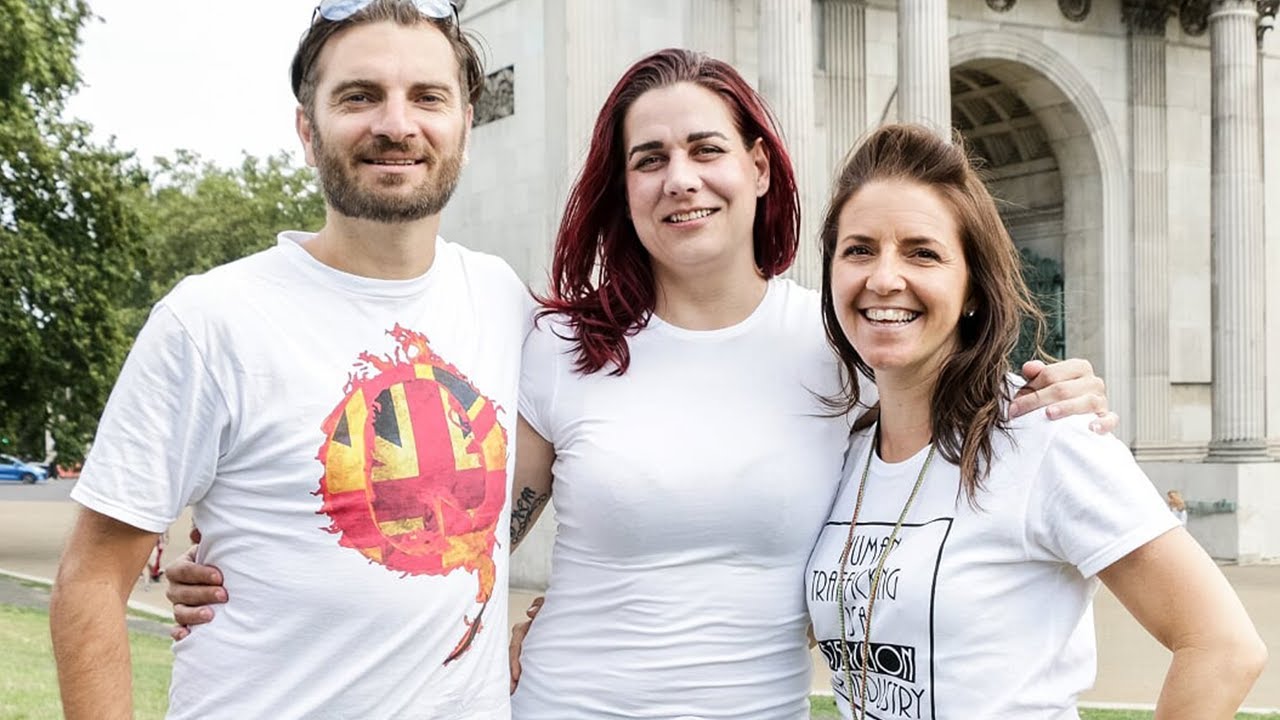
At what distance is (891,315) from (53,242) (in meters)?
26.8

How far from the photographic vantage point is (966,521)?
2984 millimetres

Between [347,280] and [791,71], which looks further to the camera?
[791,71]

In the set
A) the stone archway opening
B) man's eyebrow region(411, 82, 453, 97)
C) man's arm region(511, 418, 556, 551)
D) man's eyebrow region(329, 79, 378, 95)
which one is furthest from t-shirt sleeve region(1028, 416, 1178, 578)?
the stone archway opening

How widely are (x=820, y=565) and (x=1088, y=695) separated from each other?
9068mm

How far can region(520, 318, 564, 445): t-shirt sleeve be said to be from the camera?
11.9 ft

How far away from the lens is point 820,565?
133 inches

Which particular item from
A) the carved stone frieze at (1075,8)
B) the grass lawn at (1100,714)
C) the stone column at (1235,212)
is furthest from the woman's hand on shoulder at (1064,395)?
the carved stone frieze at (1075,8)

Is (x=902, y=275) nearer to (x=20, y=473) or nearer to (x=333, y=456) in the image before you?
(x=333, y=456)

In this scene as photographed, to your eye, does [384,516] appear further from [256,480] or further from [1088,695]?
[1088,695]

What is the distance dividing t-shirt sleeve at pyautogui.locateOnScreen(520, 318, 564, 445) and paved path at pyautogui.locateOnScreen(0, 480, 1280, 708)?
44.2 inches

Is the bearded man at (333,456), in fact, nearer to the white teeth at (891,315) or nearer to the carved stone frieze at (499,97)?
the white teeth at (891,315)

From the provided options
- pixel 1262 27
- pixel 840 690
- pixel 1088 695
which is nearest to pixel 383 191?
pixel 840 690

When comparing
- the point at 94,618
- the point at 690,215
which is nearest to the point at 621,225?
the point at 690,215

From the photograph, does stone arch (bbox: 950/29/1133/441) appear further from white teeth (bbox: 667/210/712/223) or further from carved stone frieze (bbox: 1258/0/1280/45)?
white teeth (bbox: 667/210/712/223)
